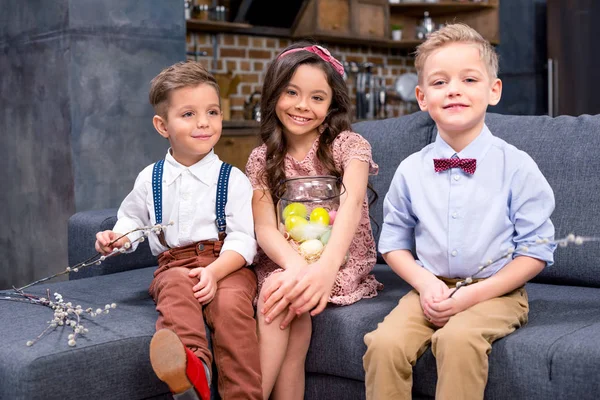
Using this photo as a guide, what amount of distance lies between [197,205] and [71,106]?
1715 mm

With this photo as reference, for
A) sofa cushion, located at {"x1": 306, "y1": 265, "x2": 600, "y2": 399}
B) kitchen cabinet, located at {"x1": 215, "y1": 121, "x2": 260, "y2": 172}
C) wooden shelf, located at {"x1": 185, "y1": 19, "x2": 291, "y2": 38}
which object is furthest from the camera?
wooden shelf, located at {"x1": 185, "y1": 19, "x2": 291, "y2": 38}

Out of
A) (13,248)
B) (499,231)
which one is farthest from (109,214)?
(13,248)

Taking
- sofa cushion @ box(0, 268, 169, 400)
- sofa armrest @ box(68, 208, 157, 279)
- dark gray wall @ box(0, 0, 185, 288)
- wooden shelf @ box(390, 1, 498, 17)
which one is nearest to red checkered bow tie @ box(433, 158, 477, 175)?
sofa cushion @ box(0, 268, 169, 400)

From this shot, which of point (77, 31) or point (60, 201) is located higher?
point (77, 31)

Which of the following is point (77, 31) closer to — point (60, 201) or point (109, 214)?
point (60, 201)

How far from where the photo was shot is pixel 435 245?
1.95m

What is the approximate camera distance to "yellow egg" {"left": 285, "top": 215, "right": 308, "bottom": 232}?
7.19 ft

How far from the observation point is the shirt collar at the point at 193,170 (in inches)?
88.0

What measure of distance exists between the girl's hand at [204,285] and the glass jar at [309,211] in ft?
0.88

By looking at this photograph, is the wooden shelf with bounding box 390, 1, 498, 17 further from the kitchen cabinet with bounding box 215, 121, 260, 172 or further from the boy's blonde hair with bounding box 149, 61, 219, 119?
the boy's blonde hair with bounding box 149, 61, 219, 119

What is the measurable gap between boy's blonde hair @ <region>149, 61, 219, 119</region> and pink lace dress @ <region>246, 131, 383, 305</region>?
Result: 30 centimetres

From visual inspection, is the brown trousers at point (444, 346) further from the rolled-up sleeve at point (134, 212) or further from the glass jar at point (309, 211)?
the rolled-up sleeve at point (134, 212)

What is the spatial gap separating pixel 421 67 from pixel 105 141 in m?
2.18

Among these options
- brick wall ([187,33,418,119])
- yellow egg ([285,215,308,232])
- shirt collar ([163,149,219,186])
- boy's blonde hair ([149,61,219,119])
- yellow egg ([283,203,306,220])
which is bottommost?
yellow egg ([285,215,308,232])
